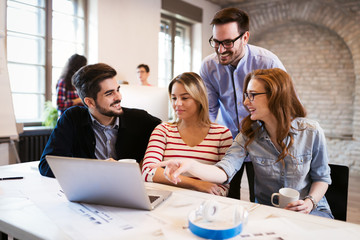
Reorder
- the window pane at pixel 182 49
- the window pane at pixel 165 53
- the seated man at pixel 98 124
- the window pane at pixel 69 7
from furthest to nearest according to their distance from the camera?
the window pane at pixel 182 49, the window pane at pixel 165 53, the window pane at pixel 69 7, the seated man at pixel 98 124

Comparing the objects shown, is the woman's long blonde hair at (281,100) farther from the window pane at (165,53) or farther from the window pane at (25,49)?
the window pane at (165,53)

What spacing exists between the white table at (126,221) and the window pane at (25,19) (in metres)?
3.09

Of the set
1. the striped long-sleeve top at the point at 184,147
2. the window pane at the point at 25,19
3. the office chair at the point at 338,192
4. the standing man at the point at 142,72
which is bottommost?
the office chair at the point at 338,192

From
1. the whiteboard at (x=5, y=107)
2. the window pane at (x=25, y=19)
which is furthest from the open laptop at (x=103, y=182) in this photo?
the window pane at (x=25, y=19)

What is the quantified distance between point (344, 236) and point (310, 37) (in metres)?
5.36

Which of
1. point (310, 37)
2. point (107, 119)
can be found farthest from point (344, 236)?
point (310, 37)

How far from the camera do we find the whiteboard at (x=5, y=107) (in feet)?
9.61

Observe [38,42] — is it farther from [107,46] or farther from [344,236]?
[344,236]

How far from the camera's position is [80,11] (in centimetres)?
433

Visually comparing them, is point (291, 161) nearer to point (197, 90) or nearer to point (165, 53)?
point (197, 90)

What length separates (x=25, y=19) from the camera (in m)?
3.80

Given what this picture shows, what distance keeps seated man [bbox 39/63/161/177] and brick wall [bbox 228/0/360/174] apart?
4396 mm

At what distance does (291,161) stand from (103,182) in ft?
2.91

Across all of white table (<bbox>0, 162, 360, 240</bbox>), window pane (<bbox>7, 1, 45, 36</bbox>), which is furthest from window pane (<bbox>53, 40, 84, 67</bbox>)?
white table (<bbox>0, 162, 360, 240</bbox>)
